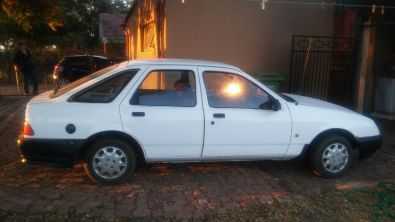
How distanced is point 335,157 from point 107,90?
127 inches

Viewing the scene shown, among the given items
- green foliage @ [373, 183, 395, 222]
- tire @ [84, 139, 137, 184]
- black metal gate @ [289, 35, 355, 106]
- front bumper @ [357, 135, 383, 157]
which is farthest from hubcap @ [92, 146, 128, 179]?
black metal gate @ [289, 35, 355, 106]

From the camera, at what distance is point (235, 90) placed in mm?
5773

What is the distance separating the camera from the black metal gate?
1077 centimetres

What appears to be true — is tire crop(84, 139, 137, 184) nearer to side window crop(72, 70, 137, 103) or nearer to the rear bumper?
the rear bumper

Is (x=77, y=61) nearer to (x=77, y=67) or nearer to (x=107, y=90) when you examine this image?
(x=77, y=67)

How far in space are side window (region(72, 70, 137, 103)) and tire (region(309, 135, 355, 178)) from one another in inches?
107

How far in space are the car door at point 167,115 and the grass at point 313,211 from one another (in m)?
1.11

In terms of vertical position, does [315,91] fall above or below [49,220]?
above

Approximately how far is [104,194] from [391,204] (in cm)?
344

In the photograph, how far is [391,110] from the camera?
1051 centimetres

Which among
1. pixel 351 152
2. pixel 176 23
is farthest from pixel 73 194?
pixel 176 23

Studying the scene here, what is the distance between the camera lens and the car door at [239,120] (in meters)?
5.58

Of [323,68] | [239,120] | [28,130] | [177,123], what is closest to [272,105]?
[239,120]

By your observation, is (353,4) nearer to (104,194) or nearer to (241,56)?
(241,56)
